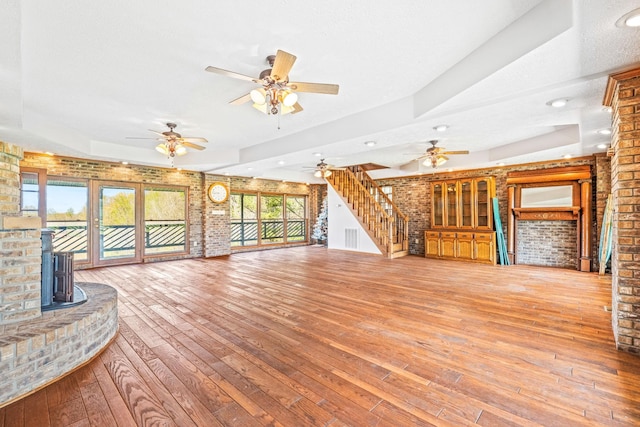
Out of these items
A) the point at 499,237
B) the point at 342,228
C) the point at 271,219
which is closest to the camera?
the point at 499,237

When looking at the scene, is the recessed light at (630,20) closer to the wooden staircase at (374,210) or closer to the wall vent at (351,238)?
the wooden staircase at (374,210)

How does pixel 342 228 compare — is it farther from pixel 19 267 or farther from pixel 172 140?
pixel 19 267

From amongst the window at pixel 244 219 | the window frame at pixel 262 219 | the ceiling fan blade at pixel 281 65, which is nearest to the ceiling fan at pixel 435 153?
the ceiling fan blade at pixel 281 65

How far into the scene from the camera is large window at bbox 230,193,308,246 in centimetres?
988

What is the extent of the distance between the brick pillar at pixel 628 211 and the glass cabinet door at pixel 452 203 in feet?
17.3

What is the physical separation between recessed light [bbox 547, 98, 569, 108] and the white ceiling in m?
0.08

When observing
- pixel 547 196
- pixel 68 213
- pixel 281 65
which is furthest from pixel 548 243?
pixel 68 213

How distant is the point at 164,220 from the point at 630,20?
885 centimetres

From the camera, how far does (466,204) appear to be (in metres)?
7.65

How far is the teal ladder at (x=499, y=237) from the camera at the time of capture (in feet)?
23.4

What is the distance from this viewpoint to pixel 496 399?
6.37ft

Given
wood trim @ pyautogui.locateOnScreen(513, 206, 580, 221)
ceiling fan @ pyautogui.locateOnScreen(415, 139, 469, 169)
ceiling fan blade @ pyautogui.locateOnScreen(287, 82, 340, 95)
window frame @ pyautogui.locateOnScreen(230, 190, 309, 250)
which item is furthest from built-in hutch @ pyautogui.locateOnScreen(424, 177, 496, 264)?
ceiling fan blade @ pyautogui.locateOnScreen(287, 82, 340, 95)

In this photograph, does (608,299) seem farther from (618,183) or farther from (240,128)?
(240,128)

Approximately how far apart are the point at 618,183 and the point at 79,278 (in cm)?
826
